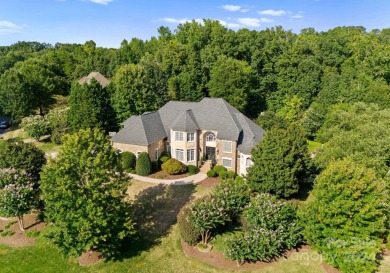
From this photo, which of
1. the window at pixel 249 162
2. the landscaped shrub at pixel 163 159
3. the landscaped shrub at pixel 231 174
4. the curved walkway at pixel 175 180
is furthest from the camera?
the landscaped shrub at pixel 163 159

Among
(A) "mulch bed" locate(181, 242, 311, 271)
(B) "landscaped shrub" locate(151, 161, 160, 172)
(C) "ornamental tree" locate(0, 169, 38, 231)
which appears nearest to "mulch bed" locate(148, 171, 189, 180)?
(B) "landscaped shrub" locate(151, 161, 160, 172)

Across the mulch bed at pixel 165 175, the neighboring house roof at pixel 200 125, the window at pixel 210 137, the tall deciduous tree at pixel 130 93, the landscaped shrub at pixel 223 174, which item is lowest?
the mulch bed at pixel 165 175

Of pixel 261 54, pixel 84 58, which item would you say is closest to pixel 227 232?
pixel 261 54

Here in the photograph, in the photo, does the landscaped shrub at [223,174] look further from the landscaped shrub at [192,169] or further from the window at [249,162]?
the landscaped shrub at [192,169]

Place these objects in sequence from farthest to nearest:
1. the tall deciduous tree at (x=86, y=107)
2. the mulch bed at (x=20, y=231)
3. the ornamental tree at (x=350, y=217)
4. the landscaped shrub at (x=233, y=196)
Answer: the tall deciduous tree at (x=86, y=107)
the mulch bed at (x=20, y=231)
the landscaped shrub at (x=233, y=196)
the ornamental tree at (x=350, y=217)

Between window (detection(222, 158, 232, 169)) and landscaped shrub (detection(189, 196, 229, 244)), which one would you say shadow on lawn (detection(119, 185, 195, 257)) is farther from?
window (detection(222, 158, 232, 169))

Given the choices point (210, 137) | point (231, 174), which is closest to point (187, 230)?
point (231, 174)

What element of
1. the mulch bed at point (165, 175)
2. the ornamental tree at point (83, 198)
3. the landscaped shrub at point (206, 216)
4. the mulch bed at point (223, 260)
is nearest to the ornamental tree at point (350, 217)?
the mulch bed at point (223, 260)

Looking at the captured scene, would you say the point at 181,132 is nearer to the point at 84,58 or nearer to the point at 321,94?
the point at 321,94
